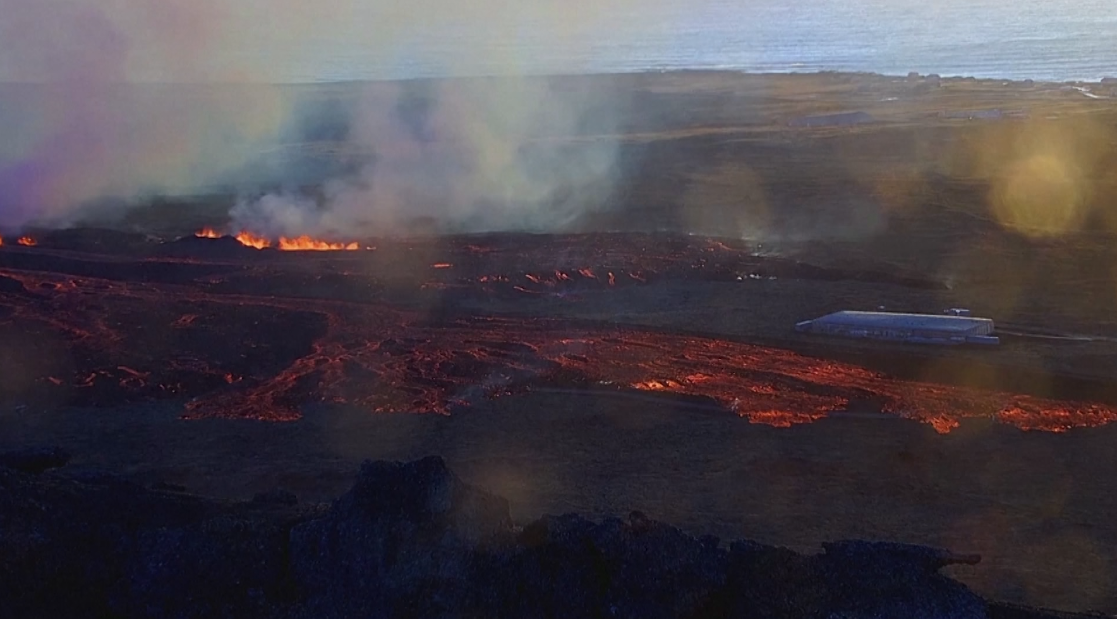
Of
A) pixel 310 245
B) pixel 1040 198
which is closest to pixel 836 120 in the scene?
pixel 1040 198

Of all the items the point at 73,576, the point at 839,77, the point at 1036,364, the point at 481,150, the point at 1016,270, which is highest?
the point at 839,77

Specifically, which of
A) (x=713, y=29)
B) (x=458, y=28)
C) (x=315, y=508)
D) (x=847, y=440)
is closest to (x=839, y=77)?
(x=713, y=29)

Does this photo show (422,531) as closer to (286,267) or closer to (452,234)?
(286,267)

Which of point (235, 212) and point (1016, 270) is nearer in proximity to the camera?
point (1016, 270)

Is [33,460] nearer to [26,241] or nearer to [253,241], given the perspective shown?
[253,241]

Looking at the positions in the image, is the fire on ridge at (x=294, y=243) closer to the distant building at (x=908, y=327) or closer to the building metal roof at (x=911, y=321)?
the distant building at (x=908, y=327)
